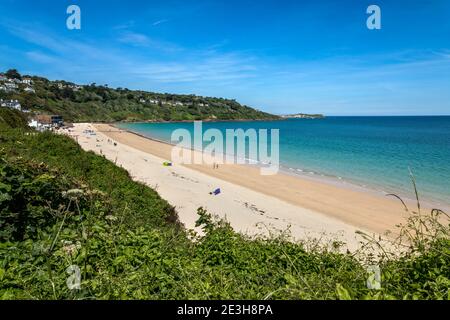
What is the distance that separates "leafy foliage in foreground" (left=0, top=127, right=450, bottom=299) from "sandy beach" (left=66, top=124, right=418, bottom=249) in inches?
223

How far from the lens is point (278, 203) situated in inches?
754

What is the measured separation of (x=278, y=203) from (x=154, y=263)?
15980 millimetres

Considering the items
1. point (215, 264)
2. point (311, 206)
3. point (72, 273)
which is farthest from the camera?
point (311, 206)

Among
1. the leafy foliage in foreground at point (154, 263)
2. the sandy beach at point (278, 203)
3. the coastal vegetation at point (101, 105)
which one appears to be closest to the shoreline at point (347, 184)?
the sandy beach at point (278, 203)

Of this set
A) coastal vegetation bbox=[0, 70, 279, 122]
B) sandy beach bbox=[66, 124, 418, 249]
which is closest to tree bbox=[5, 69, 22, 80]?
coastal vegetation bbox=[0, 70, 279, 122]

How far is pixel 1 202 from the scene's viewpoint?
4.45 m

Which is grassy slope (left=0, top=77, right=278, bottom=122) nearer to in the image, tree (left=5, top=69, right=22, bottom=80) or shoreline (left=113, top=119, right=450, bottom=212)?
tree (left=5, top=69, right=22, bottom=80)

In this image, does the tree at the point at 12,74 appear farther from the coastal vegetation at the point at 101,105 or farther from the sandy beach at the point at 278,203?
the sandy beach at the point at 278,203

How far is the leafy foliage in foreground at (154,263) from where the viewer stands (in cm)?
283

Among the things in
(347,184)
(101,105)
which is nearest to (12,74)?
(101,105)

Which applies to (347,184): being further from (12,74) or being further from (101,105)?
(12,74)
